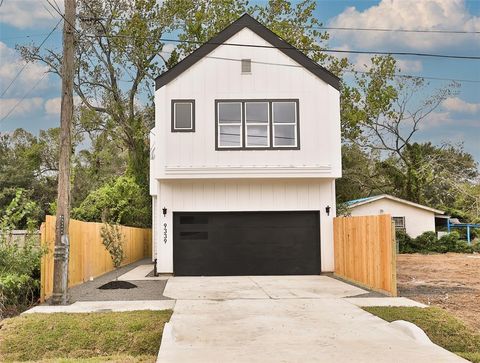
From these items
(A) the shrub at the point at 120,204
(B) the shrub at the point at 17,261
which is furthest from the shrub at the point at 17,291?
(A) the shrub at the point at 120,204

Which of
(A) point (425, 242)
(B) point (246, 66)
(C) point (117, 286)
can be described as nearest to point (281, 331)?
(C) point (117, 286)

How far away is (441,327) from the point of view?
8773 millimetres

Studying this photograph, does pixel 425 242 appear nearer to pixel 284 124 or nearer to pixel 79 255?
pixel 284 124

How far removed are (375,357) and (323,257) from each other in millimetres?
10734

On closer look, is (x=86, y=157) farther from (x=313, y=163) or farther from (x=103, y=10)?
(x=313, y=163)

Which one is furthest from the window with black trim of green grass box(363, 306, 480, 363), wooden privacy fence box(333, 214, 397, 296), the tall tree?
the tall tree

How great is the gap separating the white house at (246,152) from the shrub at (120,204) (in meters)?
14.8

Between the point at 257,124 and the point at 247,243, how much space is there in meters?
3.85

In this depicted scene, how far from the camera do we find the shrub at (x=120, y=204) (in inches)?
1214

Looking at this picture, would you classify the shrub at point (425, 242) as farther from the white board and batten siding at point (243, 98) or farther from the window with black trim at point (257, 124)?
the window with black trim at point (257, 124)

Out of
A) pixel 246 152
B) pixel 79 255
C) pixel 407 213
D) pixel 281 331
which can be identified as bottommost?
pixel 281 331

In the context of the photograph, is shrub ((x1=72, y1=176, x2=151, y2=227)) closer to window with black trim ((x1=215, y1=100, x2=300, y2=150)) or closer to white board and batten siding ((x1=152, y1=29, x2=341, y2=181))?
white board and batten siding ((x1=152, y1=29, x2=341, y2=181))

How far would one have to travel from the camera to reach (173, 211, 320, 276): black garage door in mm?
16688

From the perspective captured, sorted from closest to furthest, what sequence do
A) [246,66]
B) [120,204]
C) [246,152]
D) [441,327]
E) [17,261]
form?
[441,327] → [17,261] → [246,152] → [246,66] → [120,204]
